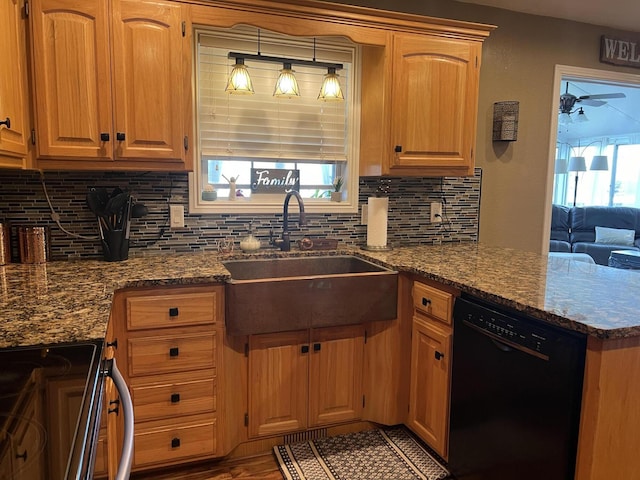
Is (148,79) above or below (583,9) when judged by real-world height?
below

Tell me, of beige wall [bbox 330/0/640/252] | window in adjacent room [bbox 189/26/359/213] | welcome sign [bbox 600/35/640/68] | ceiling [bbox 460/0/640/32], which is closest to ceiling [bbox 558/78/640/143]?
welcome sign [bbox 600/35/640/68]

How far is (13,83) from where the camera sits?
5.90 ft

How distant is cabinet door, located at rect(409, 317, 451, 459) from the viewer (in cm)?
199

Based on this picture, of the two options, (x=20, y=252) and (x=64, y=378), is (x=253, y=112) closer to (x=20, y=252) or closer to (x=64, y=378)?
(x=20, y=252)

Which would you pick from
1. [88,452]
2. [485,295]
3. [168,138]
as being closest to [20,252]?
[168,138]

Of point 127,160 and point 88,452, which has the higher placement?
point 127,160

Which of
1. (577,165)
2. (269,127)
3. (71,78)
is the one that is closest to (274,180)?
(269,127)

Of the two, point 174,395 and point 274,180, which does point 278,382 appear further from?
point 274,180

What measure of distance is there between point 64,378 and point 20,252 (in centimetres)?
152

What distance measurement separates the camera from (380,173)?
2.59m

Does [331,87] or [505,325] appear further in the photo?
[331,87]

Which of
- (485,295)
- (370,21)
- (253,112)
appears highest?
(370,21)

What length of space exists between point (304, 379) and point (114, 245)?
112 centimetres

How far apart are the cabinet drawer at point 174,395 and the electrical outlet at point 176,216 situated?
0.85m
